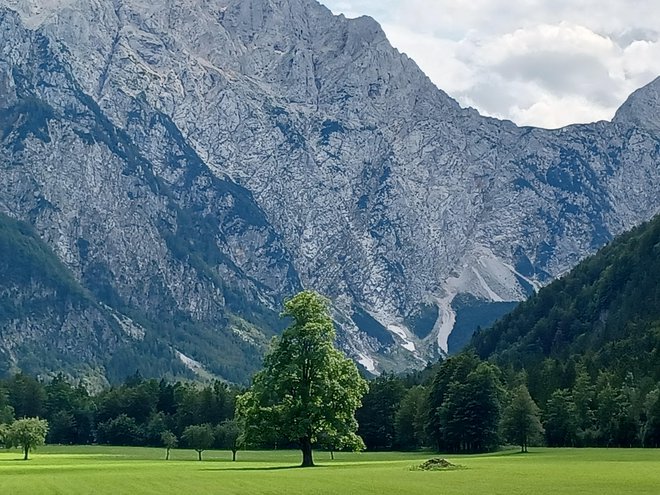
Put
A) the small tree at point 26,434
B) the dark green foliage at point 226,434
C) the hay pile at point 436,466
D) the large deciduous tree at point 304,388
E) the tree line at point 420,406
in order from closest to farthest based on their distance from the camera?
the hay pile at point 436,466, the large deciduous tree at point 304,388, the tree line at point 420,406, the small tree at point 26,434, the dark green foliage at point 226,434

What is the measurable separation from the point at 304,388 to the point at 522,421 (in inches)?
2059

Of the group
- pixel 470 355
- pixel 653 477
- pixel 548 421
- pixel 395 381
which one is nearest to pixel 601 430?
pixel 548 421

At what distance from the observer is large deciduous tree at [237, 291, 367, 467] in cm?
9288

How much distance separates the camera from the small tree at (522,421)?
5354 inches

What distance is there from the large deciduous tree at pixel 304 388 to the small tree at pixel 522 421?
46.8 meters

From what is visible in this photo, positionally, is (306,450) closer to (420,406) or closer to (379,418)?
(420,406)

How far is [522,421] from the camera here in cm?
13625

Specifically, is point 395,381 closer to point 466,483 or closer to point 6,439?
point 6,439

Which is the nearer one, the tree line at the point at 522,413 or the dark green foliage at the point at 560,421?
the tree line at the point at 522,413

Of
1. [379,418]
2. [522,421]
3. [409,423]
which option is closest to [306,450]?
[522,421]

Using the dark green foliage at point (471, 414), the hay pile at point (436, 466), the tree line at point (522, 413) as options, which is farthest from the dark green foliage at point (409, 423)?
the hay pile at point (436, 466)

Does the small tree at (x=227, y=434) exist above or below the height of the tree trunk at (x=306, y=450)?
above

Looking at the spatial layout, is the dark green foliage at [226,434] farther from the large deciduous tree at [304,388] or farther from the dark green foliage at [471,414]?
the large deciduous tree at [304,388]

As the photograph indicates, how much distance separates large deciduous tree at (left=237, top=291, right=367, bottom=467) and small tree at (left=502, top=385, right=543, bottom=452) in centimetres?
4682
